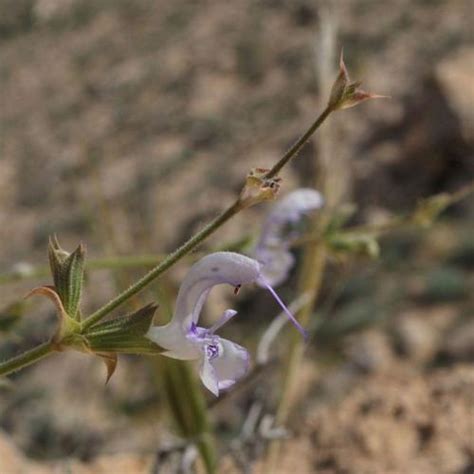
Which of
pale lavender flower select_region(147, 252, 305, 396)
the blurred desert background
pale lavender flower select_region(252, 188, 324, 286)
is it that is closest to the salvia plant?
pale lavender flower select_region(147, 252, 305, 396)

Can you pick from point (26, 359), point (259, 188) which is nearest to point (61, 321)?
point (26, 359)

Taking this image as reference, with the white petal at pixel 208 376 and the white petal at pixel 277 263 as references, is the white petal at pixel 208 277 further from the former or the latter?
the white petal at pixel 277 263

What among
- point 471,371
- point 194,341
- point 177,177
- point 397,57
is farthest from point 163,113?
point 194,341

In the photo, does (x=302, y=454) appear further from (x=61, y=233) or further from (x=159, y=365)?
(x=61, y=233)

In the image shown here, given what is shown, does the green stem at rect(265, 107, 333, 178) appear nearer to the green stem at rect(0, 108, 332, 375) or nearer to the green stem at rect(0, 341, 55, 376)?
the green stem at rect(0, 108, 332, 375)

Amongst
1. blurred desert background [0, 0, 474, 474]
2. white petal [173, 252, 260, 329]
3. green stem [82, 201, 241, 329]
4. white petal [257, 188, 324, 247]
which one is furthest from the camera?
blurred desert background [0, 0, 474, 474]

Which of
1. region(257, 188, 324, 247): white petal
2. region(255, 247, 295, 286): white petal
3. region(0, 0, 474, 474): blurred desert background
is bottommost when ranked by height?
region(0, 0, 474, 474): blurred desert background

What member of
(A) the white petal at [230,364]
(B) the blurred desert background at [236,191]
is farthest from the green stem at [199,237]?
(B) the blurred desert background at [236,191]

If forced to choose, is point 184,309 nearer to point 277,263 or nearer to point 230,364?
point 230,364
